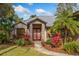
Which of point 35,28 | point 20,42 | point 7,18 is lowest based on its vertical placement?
point 20,42

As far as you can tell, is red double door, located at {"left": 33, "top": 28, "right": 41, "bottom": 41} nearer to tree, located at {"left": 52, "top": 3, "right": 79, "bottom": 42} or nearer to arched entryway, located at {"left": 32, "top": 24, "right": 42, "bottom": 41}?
arched entryway, located at {"left": 32, "top": 24, "right": 42, "bottom": 41}

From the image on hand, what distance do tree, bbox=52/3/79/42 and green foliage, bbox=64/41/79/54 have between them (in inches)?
4.7

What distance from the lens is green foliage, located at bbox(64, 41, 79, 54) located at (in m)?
5.38

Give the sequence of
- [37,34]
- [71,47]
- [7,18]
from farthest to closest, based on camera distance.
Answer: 1. [37,34]
2. [7,18]
3. [71,47]

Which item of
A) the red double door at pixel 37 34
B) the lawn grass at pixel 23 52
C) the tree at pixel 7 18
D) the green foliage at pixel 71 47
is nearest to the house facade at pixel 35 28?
the red double door at pixel 37 34

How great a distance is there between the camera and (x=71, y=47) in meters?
5.39

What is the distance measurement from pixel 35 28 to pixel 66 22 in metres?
0.65

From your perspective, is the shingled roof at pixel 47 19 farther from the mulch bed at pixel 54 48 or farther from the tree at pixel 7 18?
the mulch bed at pixel 54 48

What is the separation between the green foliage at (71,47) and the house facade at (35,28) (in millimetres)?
473

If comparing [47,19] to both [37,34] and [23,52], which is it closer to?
[37,34]

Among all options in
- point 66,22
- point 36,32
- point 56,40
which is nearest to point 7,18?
point 36,32

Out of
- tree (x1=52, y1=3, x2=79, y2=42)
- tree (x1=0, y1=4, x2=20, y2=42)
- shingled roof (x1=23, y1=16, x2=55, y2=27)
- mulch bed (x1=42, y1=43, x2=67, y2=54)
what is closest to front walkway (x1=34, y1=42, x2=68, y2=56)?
mulch bed (x1=42, y1=43, x2=67, y2=54)

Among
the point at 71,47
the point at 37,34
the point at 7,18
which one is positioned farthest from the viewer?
the point at 37,34

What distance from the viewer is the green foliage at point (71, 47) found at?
5379mm
